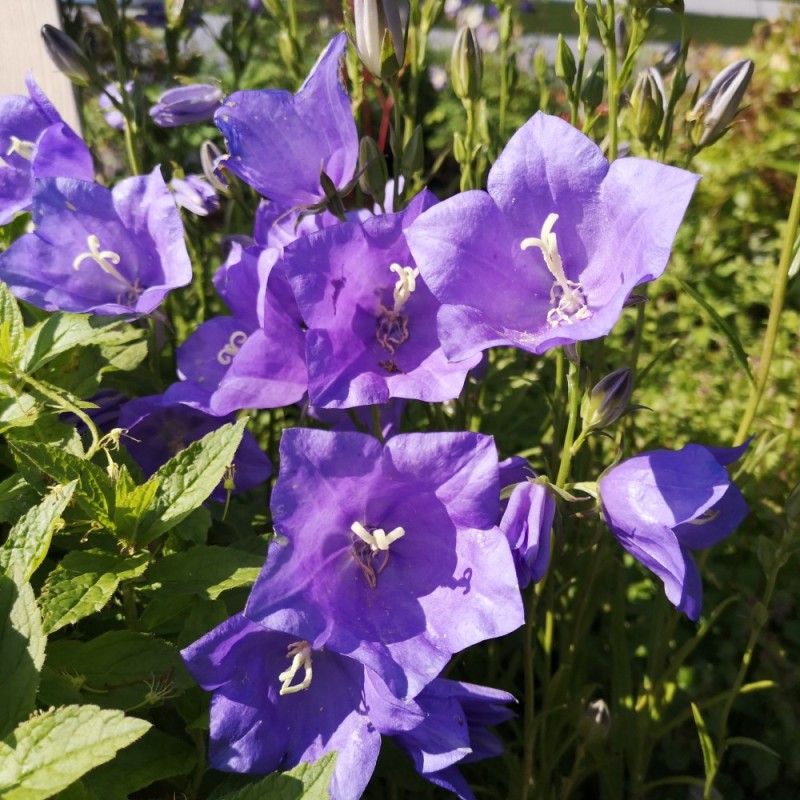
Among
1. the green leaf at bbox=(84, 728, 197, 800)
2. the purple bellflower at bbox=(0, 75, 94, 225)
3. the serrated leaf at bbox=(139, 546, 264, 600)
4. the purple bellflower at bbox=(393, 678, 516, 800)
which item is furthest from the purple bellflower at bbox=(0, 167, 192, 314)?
the purple bellflower at bbox=(393, 678, 516, 800)

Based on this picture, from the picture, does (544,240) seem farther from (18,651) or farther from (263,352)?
(18,651)

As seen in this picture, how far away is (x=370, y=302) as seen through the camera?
4.29ft

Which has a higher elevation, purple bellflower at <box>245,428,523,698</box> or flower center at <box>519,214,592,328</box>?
flower center at <box>519,214,592,328</box>

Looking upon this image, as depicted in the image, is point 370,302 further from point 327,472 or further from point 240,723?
point 240,723

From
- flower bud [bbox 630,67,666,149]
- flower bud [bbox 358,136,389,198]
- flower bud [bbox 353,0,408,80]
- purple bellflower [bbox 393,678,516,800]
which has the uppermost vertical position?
flower bud [bbox 353,0,408,80]

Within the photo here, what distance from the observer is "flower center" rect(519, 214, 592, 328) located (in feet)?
3.75

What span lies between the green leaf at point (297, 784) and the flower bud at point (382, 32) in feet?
3.27

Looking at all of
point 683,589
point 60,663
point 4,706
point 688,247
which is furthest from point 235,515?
point 688,247

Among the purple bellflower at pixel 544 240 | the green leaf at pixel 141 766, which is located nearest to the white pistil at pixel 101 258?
the purple bellflower at pixel 544 240

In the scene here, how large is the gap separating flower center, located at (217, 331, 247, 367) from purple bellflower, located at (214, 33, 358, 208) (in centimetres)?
29

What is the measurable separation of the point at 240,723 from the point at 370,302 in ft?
2.14

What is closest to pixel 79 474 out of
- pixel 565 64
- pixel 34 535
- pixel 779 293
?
pixel 34 535

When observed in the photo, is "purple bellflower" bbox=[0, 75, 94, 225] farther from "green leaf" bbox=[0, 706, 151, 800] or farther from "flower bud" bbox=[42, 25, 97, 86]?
"green leaf" bbox=[0, 706, 151, 800]

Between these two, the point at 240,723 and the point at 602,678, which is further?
the point at 602,678
